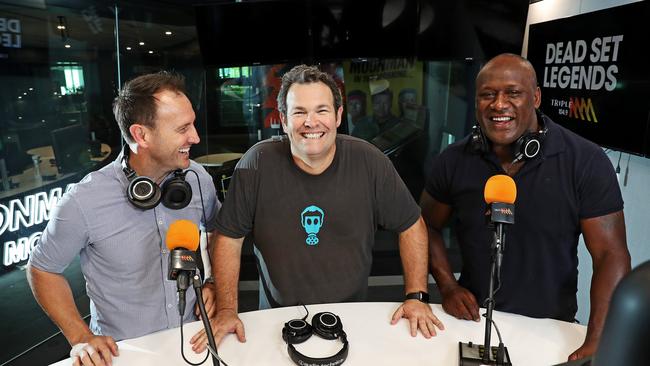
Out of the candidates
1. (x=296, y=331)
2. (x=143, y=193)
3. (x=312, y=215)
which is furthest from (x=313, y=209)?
(x=143, y=193)

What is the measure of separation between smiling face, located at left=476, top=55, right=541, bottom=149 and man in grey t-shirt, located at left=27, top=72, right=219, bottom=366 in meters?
1.35

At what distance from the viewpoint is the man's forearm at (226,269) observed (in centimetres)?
193

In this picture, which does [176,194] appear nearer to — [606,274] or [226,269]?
[226,269]

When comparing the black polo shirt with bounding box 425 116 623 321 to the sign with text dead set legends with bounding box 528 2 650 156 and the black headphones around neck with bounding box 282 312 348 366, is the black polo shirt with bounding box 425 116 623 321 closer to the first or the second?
the black headphones around neck with bounding box 282 312 348 366

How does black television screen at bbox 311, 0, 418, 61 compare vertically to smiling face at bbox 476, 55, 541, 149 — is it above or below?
above

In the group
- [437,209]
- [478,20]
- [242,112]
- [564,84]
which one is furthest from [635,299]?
[242,112]

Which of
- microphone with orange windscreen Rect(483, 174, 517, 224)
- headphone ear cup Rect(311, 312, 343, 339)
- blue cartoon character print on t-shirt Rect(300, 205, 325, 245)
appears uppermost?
microphone with orange windscreen Rect(483, 174, 517, 224)

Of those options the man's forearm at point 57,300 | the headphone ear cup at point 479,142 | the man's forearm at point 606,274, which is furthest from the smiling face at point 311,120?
the man's forearm at point 606,274

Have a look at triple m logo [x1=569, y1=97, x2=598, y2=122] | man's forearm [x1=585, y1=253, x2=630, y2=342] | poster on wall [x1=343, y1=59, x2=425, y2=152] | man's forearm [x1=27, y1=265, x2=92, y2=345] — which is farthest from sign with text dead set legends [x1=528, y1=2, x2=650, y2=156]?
man's forearm [x1=27, y1=265, x2=92, y2=345]

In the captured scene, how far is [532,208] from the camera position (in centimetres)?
203

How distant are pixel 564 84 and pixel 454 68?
5.84 feet

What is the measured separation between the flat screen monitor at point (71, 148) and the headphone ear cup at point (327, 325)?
3.12 meters

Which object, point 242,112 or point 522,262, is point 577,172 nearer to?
point 522,262

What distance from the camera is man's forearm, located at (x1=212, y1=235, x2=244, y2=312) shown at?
6.34 feet
